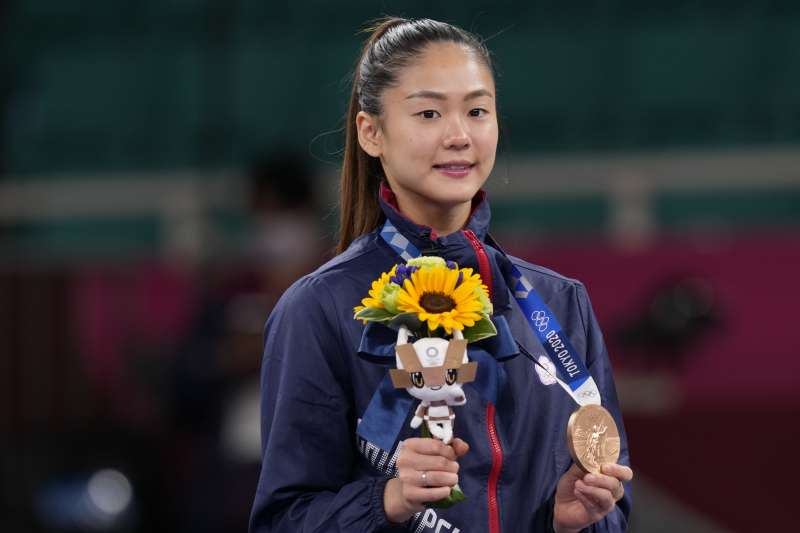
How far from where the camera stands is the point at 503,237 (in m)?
4.73

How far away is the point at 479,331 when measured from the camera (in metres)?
1.59

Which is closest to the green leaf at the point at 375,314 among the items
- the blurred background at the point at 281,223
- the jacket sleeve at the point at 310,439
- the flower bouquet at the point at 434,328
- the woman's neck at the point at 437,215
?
the flower bouquet at the point at 434,328

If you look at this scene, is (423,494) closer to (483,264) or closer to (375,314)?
(375,314)

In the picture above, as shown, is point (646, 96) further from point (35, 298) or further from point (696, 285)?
point (35, 298)

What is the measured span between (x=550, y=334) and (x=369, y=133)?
34 centimetres

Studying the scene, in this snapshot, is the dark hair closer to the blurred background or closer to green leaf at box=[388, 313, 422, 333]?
green leaf at box=[388, 313, 422, 333]

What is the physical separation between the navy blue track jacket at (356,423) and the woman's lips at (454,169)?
0.07 meters

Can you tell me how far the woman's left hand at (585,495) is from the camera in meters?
1.60

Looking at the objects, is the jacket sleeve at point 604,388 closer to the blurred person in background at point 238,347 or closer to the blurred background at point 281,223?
the blurred background at point 281,223

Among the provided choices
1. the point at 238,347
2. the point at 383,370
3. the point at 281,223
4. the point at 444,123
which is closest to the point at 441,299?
the point at 383,370

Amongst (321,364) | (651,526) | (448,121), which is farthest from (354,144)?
(651,526)

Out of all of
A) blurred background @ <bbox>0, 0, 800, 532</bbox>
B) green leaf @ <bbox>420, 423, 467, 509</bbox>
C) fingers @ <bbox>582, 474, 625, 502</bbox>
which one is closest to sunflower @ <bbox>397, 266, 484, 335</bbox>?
green leaf @ <bbox>420, 423, 467, 509</bbox>

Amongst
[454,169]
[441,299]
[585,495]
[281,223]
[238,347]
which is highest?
[454,169]

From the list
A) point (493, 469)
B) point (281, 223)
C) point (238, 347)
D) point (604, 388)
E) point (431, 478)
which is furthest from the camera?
point (281, 223)
